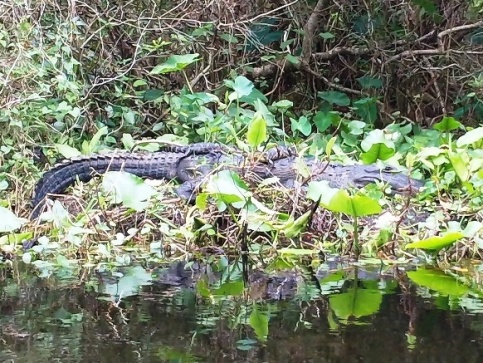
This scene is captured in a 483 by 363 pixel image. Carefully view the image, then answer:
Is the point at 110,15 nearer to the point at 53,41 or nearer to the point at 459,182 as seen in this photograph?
the point at 53,41

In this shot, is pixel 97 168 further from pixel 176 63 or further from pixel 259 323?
pixel 259 323

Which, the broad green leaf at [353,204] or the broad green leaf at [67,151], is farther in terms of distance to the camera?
the broad green leaf at [67,151]

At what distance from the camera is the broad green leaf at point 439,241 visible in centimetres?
209

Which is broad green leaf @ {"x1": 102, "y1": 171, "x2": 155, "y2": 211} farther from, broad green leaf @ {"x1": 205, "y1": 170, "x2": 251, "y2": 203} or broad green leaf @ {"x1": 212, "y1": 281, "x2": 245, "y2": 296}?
broad green leaf @ {"x1": 212, "y1": 281, "x2": 245, "y2": 296}

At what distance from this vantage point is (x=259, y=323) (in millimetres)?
1518

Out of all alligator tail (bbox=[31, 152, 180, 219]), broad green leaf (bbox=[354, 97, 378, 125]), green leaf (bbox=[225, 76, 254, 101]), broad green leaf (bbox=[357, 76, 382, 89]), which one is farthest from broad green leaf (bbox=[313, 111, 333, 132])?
alligator tail (bbox=[31, 152, 180, 219])

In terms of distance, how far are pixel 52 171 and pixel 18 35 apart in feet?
2.67

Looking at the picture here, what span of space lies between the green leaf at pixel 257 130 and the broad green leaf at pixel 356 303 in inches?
37.3

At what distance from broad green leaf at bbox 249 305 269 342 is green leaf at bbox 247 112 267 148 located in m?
1.10

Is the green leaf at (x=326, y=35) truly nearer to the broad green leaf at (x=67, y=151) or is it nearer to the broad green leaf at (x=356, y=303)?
the broad green leaf at (x=67, y=151)

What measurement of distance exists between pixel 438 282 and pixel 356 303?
368 millimetres

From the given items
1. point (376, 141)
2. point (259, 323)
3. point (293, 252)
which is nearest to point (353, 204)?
point (293, 252)

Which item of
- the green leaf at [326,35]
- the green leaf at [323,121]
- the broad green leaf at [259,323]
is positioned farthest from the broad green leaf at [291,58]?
the broad green leaf at [259,323]

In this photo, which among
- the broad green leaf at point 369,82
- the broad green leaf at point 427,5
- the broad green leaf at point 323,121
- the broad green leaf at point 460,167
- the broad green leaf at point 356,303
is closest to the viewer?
the broad green leaf at point 356,303
